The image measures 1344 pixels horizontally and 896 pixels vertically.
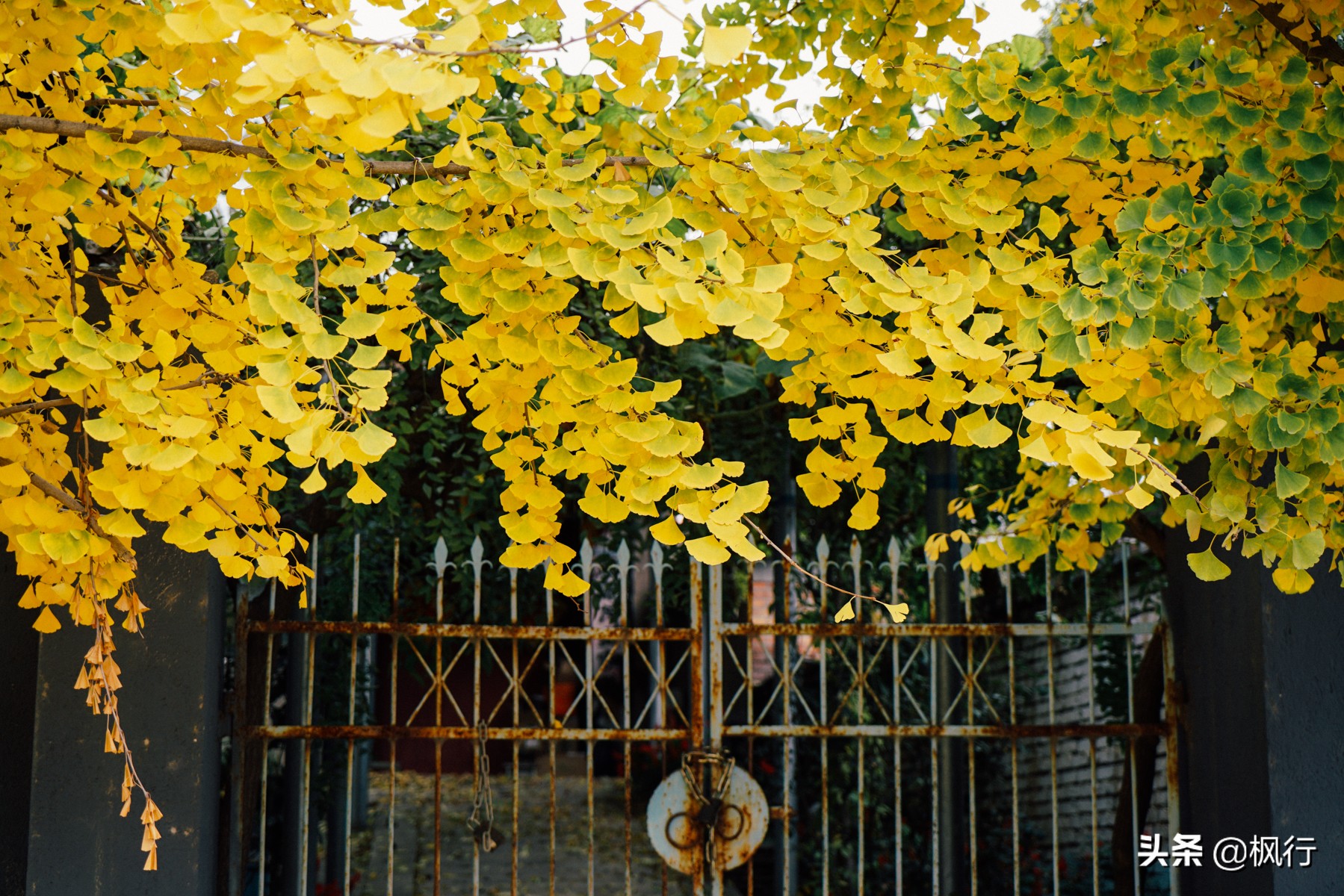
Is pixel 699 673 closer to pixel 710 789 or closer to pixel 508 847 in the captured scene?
pixel 710 789

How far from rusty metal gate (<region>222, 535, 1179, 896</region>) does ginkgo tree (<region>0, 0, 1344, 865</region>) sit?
0.57m

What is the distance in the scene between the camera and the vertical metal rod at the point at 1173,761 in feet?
11.1

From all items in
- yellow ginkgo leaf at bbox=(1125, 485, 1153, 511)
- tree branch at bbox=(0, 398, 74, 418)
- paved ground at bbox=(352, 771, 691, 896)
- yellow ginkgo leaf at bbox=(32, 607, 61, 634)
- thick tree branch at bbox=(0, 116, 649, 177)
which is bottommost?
paved ground at bbox=(352, 771, 691, 896)

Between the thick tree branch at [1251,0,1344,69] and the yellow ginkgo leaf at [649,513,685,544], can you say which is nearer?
the yellow ginkgo leaf at [649,513,685,544]

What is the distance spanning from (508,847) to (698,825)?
180 inches

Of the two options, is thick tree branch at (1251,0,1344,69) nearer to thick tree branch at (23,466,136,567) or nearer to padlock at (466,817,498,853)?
thick tree branch at (23,466,136,567)

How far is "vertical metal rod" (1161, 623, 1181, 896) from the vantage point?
3385mm

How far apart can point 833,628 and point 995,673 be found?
10.8ft

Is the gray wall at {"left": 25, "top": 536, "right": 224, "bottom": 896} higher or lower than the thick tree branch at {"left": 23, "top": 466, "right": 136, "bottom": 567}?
lower

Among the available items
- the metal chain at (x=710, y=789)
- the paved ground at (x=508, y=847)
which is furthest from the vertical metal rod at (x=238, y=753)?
the paved ground at (x=508, y=847)

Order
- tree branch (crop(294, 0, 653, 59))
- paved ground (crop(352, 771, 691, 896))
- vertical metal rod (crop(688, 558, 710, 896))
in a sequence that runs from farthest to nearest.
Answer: paved ground (crop(352, 771, 691, 896)), vertical metal rod (crop(688, 558, 710, 896)), tree branch (crop(294, 0, 653, 59))

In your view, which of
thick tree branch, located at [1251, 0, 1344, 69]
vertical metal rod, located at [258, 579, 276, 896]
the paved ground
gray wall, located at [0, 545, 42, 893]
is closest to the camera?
thick tree branch, located at [1251, 0, 1344, 69]

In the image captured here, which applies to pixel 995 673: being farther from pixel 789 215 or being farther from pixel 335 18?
pixel 335 18

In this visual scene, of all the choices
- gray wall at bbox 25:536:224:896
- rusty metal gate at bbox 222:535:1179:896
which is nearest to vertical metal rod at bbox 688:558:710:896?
rusty metal gate at bbox 222:535:1179:896
